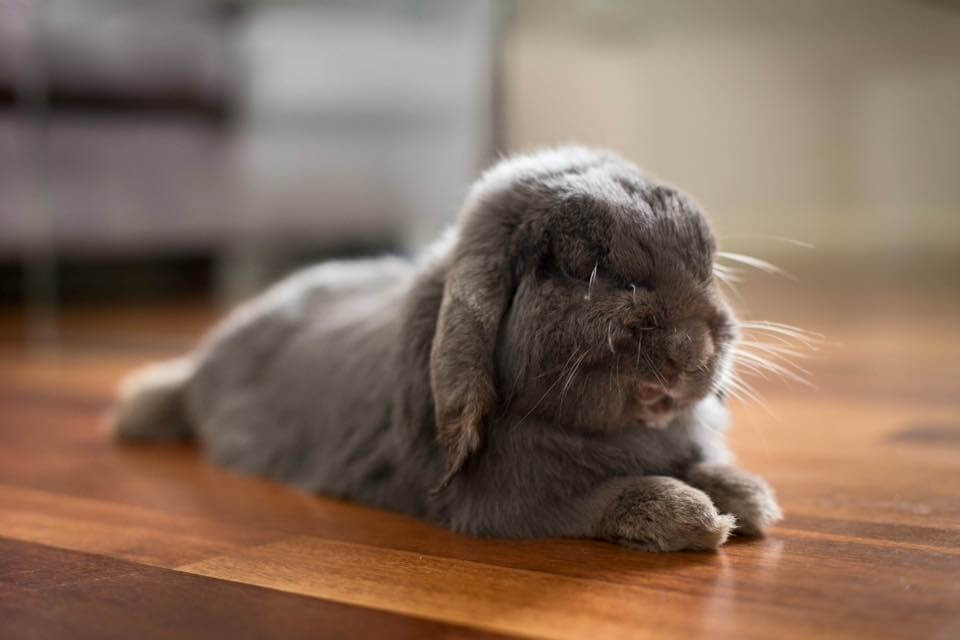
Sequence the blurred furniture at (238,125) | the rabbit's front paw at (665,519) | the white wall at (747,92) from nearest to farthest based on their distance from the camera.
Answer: the rabbit's front paw at (665,519)
the white wall at (747,92)
the blurred furniture at (238,125)

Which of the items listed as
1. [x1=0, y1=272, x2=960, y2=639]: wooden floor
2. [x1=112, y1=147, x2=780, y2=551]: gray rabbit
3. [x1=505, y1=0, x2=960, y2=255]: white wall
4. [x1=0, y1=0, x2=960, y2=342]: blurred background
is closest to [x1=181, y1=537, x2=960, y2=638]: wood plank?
[x1=0, y1=272, x2=960, y2=639]: wooden floor

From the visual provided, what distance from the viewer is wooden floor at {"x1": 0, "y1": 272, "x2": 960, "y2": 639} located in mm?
1148

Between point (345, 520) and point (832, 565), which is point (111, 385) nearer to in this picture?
point (345, 520)

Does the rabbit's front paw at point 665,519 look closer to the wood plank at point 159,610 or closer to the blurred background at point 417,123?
the wood plank at point 159,610

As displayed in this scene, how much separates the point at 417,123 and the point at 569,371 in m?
1.96

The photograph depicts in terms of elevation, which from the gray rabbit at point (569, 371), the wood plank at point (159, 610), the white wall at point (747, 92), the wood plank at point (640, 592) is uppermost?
the white wall at point (747, 92)

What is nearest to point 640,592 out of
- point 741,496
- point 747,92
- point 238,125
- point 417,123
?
point 741,496

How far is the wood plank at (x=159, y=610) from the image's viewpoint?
3.73 feet

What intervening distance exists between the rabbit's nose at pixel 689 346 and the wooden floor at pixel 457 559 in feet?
0.75

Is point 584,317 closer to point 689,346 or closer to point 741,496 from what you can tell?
point 689,346

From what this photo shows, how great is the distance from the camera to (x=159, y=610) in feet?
3.99

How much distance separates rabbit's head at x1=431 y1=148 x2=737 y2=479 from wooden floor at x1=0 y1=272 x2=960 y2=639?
0.59 ft

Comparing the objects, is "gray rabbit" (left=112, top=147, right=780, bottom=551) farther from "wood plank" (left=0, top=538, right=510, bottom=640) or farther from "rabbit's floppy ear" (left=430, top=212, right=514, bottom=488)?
"wood plank" (left=0, top=538, right=510, bottom=640)

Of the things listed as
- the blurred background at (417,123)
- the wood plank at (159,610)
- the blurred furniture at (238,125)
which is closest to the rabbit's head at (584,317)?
the wood plank at (159,610)
